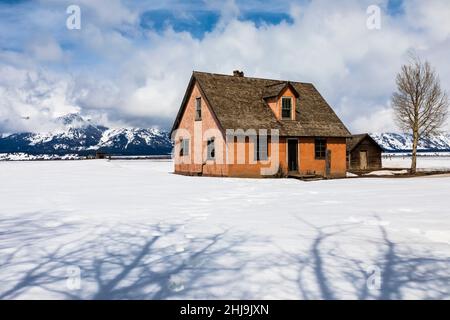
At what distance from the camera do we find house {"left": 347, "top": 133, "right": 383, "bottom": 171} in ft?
153

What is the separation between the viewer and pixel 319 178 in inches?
1098

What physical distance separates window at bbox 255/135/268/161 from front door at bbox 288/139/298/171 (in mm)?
1992

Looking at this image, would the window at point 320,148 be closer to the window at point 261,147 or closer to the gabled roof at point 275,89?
the gabled roof at point 275,89

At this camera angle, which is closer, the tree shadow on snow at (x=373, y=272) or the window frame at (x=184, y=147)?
the tree shadow on snow at (x=373, y=272)

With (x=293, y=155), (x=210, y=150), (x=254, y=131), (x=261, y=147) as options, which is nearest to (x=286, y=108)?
(x=293, y=155)

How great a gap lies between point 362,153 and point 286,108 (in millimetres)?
21203

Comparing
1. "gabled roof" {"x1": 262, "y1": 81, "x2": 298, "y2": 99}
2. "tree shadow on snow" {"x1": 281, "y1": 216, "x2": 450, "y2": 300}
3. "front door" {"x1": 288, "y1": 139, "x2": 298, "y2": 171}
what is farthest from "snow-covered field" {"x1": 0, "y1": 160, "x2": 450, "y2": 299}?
"gabled roof" {"x1": 262, "y1": 81, "x2": 298, "y2": 99}

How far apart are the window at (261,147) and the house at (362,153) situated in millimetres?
21324

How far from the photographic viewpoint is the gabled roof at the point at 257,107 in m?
27.8

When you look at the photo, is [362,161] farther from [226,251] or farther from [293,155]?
[226,251]

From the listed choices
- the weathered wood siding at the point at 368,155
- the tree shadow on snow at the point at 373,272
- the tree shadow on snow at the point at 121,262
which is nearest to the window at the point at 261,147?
the tree shadow on snow at the point at 121,262

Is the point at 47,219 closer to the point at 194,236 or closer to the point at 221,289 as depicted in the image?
the point at 194,236

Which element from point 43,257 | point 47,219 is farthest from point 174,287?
point 47,219

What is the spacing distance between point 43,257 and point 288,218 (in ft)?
19.2
